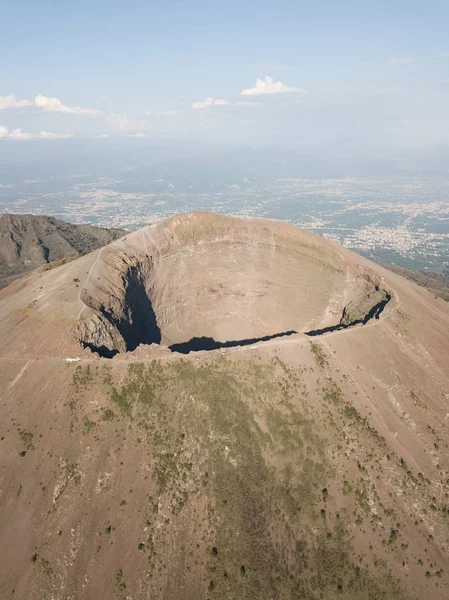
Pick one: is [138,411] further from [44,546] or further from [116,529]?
[44,546]

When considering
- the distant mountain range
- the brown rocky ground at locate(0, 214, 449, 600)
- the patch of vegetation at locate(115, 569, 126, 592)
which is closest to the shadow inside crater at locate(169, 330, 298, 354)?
the brown rocky ground at locate(0, 214, 449, 600)

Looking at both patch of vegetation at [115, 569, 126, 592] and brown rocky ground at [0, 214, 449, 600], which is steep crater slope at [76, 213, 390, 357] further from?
patch of vegetation at [115, 569, 126, 592]

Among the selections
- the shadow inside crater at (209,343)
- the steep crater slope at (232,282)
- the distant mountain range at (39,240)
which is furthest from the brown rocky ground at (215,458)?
the distant mountain range at (39,240)

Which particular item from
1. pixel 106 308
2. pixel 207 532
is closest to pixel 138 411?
pixel 207 532

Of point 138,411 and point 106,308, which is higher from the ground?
point 106,308

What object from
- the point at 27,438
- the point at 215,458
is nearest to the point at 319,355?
the point at 215,458

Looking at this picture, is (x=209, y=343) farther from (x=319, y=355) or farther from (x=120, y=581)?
(x=120, y=581)
